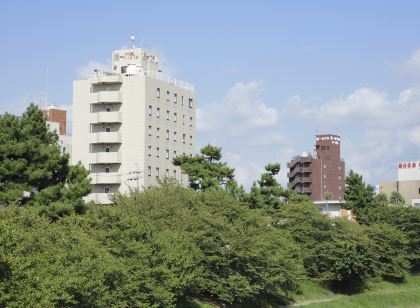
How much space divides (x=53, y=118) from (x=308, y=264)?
58.6 meters

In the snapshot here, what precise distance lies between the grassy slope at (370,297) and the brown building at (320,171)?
7300 cm

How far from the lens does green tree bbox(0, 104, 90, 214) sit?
45.2 m

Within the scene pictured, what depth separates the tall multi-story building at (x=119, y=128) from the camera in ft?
297

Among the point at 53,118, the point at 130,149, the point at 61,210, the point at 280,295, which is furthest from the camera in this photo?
the point at 53,118

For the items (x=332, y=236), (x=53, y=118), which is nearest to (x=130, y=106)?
(x=53, y=118)

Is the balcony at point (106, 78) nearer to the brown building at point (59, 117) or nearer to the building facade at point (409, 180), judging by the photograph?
the brown building at point (59, 117)

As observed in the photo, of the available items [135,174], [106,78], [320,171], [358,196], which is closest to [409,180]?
[320,171]

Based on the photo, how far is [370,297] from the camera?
61906 millimetres

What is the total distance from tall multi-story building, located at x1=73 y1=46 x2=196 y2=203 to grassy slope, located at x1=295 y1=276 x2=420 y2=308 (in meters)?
32.7

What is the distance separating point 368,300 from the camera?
61.1 m

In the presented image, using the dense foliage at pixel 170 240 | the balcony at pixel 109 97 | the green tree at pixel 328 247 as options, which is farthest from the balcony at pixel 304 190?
the green tree at pixel 328 247

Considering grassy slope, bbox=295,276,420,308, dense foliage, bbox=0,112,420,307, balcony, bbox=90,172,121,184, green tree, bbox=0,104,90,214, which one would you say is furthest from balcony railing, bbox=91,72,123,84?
green tree, bbox=0,104,90,214

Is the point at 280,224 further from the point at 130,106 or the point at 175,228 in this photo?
the point at 130,106

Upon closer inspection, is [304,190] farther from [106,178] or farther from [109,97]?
[109,97]
